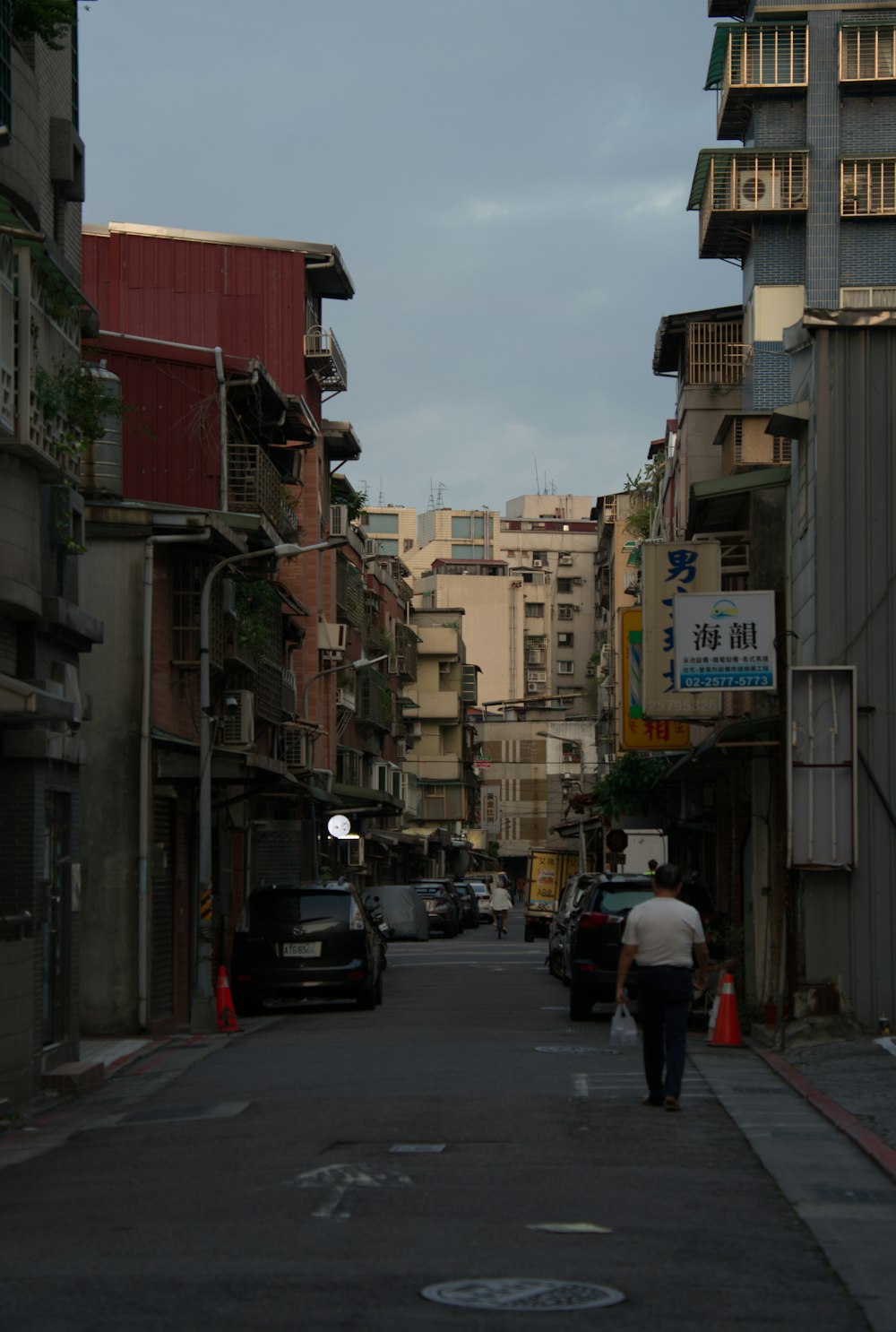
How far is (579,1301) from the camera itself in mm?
7145

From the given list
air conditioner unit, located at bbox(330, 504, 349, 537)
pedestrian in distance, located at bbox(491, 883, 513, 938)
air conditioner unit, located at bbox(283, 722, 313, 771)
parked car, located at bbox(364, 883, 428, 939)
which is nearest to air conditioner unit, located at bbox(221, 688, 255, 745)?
air conditioner unit, located at bbox(283, 722, 313, 771)

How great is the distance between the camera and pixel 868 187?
48281mm

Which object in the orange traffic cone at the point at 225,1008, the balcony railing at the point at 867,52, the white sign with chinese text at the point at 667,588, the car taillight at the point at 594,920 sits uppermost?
the balcony railing at the point at 867,52

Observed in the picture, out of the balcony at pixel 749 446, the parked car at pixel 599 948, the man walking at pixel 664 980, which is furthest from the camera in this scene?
the balcony at pixel 749 446

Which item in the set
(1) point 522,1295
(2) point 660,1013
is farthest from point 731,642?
(1) point 522,1295

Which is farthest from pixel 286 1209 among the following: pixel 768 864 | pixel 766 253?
pixel 766 253

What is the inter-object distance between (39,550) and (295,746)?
95.9 ft

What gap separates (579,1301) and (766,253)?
44.7 m

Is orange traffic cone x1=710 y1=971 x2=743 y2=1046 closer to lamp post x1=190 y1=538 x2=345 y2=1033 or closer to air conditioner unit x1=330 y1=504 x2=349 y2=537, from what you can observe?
lamp post x1=190 y1=538 x2=345 y2=1033

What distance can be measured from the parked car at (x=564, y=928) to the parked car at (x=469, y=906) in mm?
35929

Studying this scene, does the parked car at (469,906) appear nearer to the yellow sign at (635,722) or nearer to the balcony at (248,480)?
the yellow sign at (635,722)

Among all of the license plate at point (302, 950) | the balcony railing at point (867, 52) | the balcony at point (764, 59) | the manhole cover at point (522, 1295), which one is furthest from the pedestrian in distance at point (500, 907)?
the manhole cover at point (522, 1295)

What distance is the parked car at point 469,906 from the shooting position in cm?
7012

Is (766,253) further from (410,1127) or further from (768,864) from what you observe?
(410,1127)
